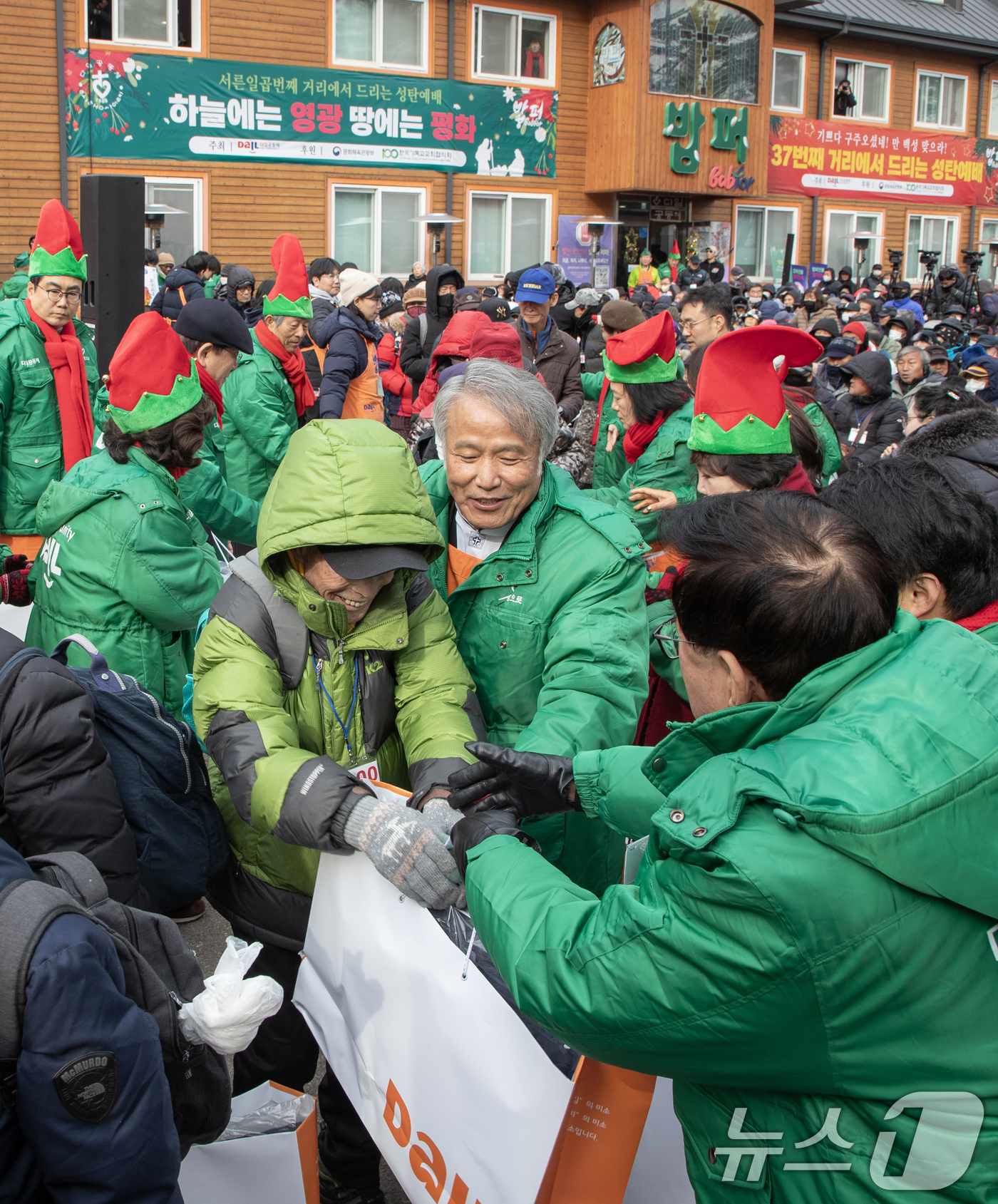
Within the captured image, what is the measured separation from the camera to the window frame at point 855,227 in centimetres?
2680

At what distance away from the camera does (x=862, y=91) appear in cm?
2667

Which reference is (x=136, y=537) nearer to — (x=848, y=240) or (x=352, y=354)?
(x=352, y=354)

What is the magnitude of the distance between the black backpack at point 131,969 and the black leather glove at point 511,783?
51 centimetres

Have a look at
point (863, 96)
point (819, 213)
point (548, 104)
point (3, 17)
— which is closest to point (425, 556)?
point (3, 17)

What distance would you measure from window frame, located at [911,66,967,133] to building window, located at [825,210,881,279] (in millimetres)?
2651

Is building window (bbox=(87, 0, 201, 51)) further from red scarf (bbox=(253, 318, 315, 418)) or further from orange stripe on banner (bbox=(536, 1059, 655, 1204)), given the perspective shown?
orange stripe on banner (bbox=(536, 1059, 655, 1204))

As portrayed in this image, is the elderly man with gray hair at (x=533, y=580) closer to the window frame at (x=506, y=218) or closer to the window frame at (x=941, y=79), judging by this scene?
the window frame at (x=506, y=218)

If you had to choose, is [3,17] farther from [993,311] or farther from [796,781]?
[796,781]

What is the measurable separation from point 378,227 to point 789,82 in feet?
39.6

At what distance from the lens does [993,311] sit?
63.0ft

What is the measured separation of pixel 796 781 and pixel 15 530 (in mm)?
4868

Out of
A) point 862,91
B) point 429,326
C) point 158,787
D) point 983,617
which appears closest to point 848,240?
point 862,91

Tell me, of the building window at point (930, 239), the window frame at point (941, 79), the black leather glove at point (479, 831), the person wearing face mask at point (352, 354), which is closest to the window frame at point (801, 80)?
the window frame at point (941, 79)

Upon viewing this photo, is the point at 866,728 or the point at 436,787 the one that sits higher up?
the point at 866,728
